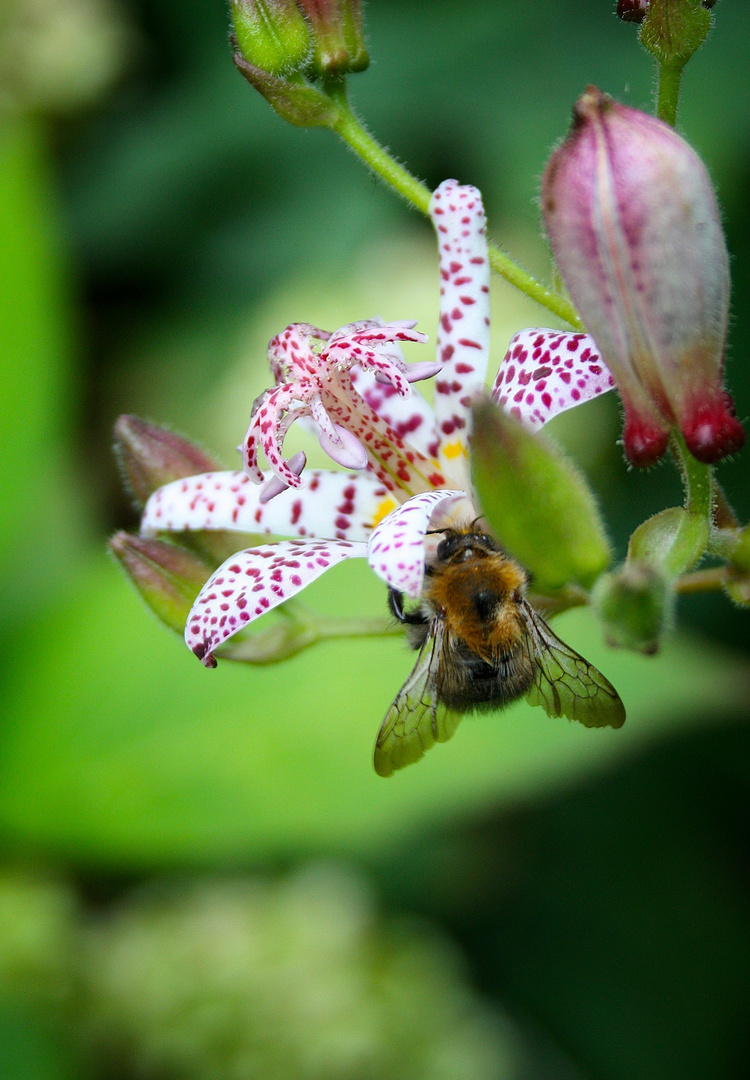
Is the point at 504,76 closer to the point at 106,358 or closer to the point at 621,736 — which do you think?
the point at 106,358

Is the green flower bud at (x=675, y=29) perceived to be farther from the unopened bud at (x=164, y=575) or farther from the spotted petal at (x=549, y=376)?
the unopened bud at (x=164, y=575)

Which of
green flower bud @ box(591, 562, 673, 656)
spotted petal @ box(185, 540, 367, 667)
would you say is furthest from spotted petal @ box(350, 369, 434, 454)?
green flower bud @ box(591, 562, 673, 656)

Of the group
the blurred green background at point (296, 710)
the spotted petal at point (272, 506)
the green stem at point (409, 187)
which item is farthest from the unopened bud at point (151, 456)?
the blurred green background at point (296, 710)

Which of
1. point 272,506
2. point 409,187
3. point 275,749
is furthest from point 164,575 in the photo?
point 275,749

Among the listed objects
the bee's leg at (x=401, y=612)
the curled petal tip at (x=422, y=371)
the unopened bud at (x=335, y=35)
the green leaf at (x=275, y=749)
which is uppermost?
the unopened bud at (x=335, y=35)

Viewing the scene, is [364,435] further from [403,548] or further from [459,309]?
[403,548]

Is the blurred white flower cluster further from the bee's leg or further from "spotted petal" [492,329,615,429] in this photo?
the bee's leg

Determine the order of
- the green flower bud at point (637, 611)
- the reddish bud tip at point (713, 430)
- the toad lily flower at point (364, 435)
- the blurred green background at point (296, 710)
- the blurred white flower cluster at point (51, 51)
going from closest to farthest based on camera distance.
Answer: the green flower bud at point (637, 611) → the reddish bud tip at point (713, 430) → the toad lily flower at point (364, 435) → the blurred green background at point (296, 710) → the blurred white flower cluster at point (51, 51)
